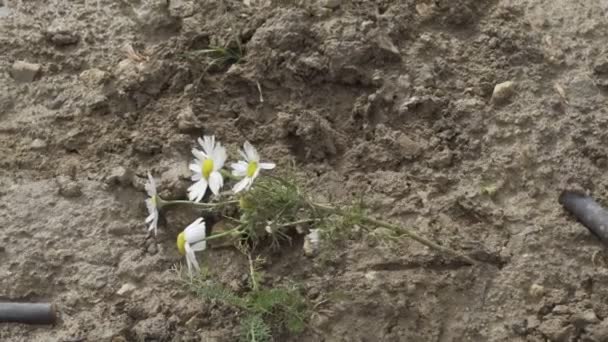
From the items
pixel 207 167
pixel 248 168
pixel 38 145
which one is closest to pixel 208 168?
pixel 207 167

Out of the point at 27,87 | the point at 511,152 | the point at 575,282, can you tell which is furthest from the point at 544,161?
the point at 27,87

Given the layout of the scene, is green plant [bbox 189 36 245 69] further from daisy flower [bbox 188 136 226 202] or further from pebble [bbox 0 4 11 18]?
pebble [bbox 0 4 11 18]

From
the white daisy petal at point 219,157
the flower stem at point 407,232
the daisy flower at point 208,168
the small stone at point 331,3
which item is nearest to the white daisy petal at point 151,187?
the daisy flower at point 208,168

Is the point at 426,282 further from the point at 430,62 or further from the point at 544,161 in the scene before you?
the point at 430,62

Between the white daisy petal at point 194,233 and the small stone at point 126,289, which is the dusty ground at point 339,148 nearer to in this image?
the small stone at point 126,289

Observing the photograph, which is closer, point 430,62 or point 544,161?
point 544,161

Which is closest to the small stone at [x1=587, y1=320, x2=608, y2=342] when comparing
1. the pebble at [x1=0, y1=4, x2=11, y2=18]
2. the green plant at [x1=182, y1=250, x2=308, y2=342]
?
the green plant at [x1=182, y1=250, x2=308, y2=342]

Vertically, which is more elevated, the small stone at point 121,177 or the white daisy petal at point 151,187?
the white daisy petal at point 151,187
